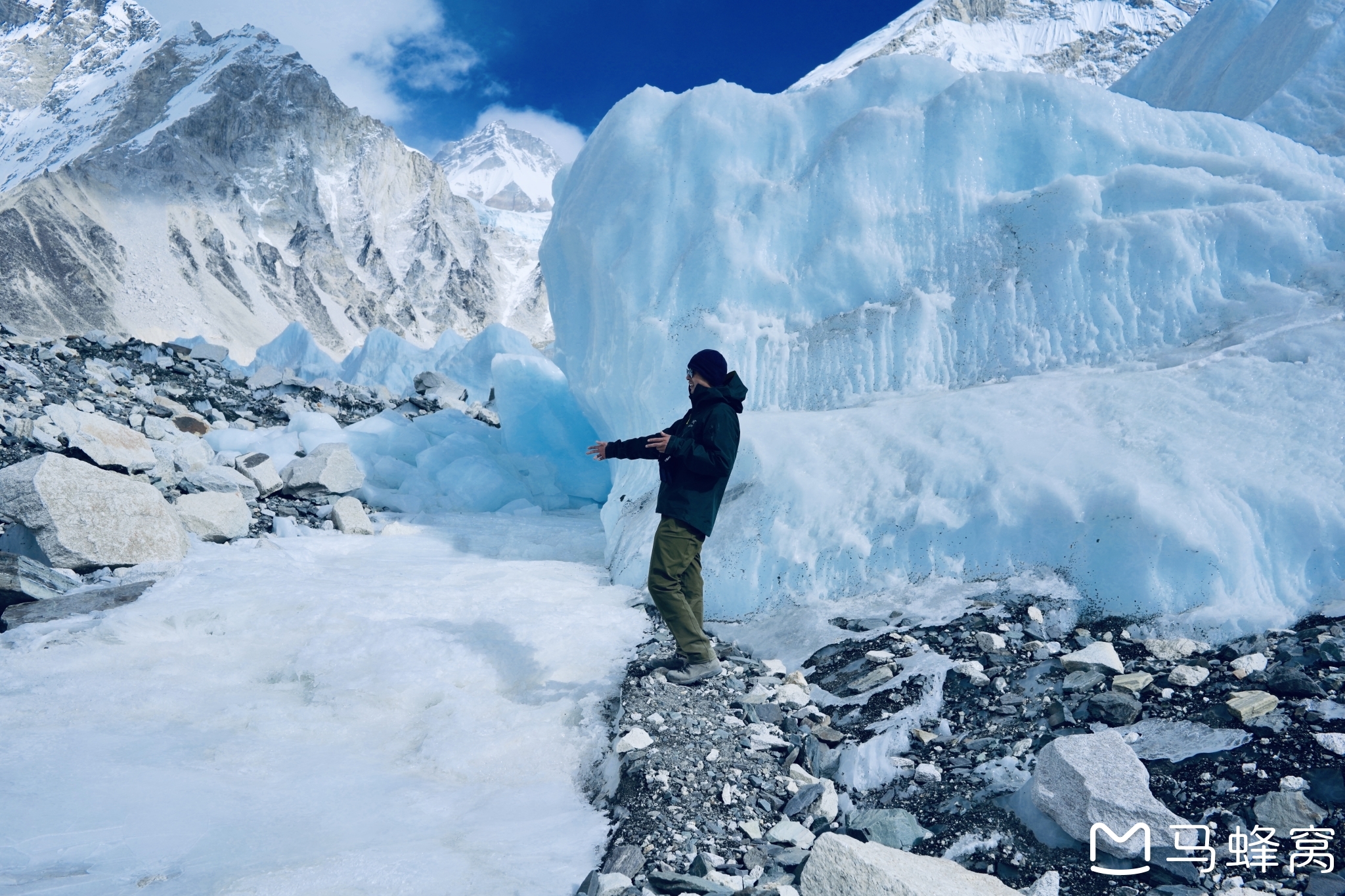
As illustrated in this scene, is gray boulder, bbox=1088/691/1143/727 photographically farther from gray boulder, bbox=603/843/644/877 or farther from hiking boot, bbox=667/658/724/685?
gray boulder, bbox=603/843/644/877

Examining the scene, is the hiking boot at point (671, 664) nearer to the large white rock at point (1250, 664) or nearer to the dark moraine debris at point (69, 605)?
the large white rock at point (1250, 664)

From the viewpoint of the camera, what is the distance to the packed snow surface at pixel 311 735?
84.3 inches

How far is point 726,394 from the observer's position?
339 centimetres

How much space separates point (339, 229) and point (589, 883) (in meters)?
75.3

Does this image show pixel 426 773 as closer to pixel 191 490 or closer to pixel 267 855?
pixel 267 855

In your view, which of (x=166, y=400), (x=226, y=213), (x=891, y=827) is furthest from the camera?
(x=226, y=213)

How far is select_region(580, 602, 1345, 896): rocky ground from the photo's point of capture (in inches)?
80.4

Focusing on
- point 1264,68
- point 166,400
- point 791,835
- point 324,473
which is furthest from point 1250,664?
point 166,400

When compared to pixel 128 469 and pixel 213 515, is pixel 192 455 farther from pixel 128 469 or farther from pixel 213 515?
pixel 213 515

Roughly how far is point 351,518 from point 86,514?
2162 mm

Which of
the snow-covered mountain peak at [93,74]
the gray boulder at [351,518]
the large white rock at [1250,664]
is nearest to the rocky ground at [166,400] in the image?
the gray boulder at [351,518]

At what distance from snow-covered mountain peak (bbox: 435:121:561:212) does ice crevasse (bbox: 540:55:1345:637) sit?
500 feet

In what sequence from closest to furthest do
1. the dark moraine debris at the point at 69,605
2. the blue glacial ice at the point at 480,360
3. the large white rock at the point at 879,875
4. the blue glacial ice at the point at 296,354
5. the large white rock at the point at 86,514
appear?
the large white rock at the point at 879,875, the dark moraine debris at the point at 69,605, the large white rock at the point at 86,514, the blue glacial ice at the point at 480,360, the blue glacial ice at the point at 296,354

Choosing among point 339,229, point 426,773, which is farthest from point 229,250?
point 426,773
